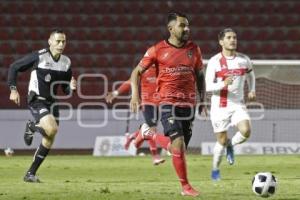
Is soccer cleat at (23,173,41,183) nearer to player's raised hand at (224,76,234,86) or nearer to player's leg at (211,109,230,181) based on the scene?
player's leg at (211,109,230,181)

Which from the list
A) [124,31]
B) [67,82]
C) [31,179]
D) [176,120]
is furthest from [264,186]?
[124,31]

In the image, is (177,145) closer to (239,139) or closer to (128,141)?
(239,139)

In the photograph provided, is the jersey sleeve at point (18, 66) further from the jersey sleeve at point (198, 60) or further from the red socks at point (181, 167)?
the red socks at point (181, 167)

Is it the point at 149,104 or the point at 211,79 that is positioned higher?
the point at 211,79

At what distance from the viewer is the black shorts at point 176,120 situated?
8578mm

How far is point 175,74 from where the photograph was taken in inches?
348

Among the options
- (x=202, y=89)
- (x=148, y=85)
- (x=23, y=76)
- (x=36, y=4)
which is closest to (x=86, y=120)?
(x=23, y=76)

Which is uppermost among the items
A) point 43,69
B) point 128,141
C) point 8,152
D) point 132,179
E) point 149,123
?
point 43,69

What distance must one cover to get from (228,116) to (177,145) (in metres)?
2.73

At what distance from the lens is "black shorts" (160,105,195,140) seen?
338 inches

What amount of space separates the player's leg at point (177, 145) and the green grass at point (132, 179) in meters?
0.17

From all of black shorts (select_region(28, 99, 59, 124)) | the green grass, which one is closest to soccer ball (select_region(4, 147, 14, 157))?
the green grass

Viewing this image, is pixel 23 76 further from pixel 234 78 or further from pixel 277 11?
pixel 234 78

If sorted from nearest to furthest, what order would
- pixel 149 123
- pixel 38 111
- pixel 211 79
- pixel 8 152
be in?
pixel 38 111 < pixel 211 79 < pixel 149 123 < pixel 8 152
